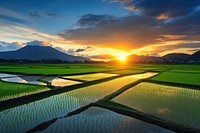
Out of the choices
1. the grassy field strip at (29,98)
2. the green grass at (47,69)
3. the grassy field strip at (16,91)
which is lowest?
the grassy field strip at (29,98)

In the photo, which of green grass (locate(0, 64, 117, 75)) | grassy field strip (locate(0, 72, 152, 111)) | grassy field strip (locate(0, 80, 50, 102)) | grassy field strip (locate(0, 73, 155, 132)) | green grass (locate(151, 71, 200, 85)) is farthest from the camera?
green grass (locate(0, 64, 117, 75))

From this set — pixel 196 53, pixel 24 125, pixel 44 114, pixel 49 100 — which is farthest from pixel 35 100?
pixel 196 53

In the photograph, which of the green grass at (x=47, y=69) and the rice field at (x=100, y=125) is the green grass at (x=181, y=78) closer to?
the rice field at (x=100, y=125)

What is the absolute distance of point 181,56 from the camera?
584 ft

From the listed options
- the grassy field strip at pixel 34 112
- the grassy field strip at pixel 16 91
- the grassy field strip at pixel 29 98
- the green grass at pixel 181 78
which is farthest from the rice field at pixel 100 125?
the green grass at pixel 181 78

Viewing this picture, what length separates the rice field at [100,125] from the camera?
19.1ft

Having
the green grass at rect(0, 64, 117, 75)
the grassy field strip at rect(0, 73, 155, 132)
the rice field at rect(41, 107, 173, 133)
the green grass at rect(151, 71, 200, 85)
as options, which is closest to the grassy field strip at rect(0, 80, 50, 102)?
the grassy field strip at rect(0, 73, 155, 132)

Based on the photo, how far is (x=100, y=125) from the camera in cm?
630

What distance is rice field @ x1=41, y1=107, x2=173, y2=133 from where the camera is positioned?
5832 millimetres

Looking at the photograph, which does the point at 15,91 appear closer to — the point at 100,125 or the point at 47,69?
the point at 100,125

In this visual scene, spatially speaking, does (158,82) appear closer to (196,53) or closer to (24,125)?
(24,125)

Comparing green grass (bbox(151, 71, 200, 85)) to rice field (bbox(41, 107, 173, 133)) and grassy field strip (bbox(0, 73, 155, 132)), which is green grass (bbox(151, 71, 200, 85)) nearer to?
grassy field strip (bbox(0, 73, 155, 132))

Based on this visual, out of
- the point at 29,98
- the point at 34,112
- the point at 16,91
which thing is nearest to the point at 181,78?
the point at 29,98

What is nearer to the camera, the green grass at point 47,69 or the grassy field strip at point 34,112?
the grassy field strip at point 34,112
